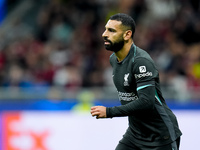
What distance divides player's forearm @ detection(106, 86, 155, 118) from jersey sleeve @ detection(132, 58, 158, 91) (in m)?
0.06

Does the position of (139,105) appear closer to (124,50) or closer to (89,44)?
(124,50)

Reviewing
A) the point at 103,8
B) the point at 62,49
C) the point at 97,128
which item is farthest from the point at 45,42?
the point at 97,128

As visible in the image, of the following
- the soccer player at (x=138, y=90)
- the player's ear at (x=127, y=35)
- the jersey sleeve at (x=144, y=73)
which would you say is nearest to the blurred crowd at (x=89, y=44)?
the soccer player at (x=138, y=90)

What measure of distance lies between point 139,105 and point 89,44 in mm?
6958

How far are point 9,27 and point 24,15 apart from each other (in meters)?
0.73

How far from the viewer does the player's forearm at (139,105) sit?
5.04 metres

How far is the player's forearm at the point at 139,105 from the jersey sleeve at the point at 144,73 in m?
0.06

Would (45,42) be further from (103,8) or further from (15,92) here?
(15,92)

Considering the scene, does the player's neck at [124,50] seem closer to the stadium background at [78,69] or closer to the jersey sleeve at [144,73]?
the jersey sleeve at [144,73]

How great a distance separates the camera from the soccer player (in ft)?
16.6

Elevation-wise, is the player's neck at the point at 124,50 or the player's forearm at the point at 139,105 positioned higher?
the player's neck at the point at 124,50

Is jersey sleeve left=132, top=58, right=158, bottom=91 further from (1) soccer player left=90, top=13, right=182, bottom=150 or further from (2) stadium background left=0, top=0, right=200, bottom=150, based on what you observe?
(2) stadium background left=0, top=0, right=200, bottom=150

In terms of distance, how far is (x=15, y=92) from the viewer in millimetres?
10000

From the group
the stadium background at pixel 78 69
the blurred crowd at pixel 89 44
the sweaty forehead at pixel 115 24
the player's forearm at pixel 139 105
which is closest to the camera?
the player's forearm at pixel 139 105
